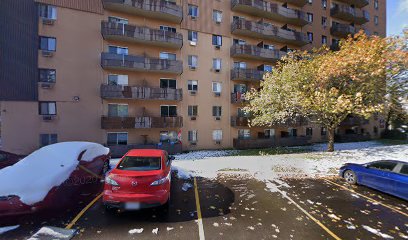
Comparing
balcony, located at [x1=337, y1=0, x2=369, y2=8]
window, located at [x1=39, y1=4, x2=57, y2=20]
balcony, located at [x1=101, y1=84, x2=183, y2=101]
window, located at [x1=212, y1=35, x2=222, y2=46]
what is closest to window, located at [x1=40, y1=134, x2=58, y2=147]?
balcony, located at [x1=101, y1=84, x2=183, y2=101]

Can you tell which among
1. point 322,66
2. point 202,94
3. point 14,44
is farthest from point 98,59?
point 322,66

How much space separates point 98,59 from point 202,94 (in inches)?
415

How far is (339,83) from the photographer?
1438 centimetres

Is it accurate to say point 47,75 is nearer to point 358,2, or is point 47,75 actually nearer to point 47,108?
point 47,108

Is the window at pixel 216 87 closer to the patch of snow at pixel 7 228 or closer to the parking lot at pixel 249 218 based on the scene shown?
the parking lot at pixel 249 218

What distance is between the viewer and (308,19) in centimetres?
2691

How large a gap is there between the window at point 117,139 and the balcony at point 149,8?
1181cm

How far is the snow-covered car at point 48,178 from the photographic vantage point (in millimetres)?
5086

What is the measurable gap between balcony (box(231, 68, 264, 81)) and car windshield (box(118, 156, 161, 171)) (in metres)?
17.0

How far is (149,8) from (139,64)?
5423mm

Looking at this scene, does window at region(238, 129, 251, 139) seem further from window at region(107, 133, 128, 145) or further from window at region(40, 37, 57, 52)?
window at region(40, 37, 57, 52)

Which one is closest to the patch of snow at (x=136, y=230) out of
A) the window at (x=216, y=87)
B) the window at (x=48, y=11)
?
the window at (x=216, y=87)

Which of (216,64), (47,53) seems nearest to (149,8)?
(216,64)

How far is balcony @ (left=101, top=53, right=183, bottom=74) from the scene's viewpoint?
16.8m
